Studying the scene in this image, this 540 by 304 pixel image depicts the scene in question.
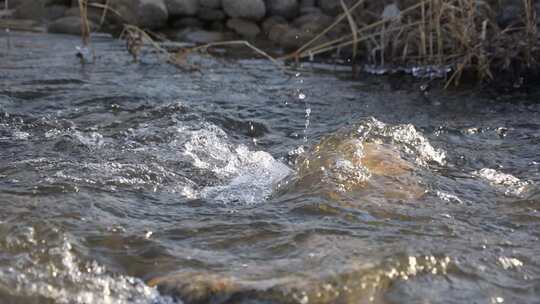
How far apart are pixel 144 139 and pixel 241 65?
2596mm

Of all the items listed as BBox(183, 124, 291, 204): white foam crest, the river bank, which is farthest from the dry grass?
BBox(183, 124, 291, 204): white foam crest

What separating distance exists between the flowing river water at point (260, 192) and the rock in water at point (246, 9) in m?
2.57

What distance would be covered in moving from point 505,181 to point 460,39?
8.11ft

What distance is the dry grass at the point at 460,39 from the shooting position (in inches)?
265

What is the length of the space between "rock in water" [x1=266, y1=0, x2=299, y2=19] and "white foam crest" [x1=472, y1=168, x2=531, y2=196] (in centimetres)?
506

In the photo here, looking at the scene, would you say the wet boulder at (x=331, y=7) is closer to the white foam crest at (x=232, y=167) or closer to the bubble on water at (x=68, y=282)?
the white foam crest at (x=232, y=167)

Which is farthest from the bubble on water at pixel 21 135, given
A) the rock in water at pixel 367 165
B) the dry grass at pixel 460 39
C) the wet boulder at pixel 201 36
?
the wet boulder at pixel 201 36

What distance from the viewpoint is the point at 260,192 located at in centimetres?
439

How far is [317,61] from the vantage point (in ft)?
26.3

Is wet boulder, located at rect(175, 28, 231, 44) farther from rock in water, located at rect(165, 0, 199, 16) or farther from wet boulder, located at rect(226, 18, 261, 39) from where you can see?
rock in water, located at rect(165, 0, 199, 16)

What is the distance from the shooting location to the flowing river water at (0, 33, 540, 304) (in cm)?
324

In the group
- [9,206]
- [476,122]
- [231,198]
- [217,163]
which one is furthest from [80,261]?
[476,122]

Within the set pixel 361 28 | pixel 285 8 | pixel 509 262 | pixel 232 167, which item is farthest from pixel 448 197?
pixel 285 8

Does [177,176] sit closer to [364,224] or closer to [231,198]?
[231,198]
